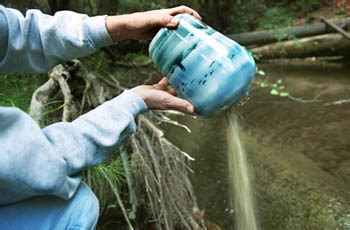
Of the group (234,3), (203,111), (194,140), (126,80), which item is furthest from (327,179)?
(234,3)

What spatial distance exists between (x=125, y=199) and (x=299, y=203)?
3.25ft

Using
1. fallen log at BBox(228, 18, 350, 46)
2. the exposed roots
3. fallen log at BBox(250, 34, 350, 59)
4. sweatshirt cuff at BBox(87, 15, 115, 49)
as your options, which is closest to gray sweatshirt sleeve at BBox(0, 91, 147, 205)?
sweatshirt cuff at BBox(87, 15, 115, 49)

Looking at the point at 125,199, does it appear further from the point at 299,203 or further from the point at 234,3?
the point at 234,3

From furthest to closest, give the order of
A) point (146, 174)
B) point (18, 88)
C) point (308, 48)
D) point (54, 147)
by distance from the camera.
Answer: point (308, 48), point (18, 88), point (146, 174), point (54, 147)

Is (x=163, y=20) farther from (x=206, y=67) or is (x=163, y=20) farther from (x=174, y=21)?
(x=206, y=67)

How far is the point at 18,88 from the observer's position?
2852 mm

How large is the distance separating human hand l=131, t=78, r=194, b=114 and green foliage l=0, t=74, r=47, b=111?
114cm

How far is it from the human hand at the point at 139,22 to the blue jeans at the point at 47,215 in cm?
60

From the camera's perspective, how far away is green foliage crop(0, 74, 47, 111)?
8.31ft

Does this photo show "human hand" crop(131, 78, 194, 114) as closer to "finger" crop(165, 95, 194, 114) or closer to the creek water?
"finger" crop(165, 95, 194, 114)

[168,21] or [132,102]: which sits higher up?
[168,21]

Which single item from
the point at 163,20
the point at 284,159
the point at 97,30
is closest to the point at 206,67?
the point at 163,20

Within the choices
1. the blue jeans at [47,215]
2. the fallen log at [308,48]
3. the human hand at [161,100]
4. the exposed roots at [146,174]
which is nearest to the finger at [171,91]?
the human hand at [161,100]

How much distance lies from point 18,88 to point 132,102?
168 cm
